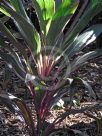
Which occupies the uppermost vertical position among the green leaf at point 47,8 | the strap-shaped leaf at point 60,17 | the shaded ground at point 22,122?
the green leaf at point 47,8

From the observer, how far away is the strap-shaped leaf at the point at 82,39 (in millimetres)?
2172

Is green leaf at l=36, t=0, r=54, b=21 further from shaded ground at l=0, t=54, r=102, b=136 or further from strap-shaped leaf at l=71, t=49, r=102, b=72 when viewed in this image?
shaded ground at l=0, t=54, r=102, b=136

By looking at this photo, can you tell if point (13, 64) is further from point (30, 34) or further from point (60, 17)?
point (60, 17)

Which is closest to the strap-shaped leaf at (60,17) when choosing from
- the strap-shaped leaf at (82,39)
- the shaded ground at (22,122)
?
the strap-shaped leaf at (82,39)

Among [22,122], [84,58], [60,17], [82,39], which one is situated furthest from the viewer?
[22,122]

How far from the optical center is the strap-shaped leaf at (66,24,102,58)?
2.17 metres

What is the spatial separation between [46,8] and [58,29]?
138 millimetres

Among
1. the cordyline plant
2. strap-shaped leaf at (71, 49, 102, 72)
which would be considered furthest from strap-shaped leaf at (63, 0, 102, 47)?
strap-shaped leaf at (71, 49, 102, 72)

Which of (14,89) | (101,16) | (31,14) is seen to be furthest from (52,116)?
(31,14)

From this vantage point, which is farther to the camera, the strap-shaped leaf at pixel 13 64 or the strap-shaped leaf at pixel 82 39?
the strap-shaped leaf at pixel 82 39

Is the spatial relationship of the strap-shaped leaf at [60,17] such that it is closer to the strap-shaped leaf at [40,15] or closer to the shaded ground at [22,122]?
the strap-shaped leaf at [40,15]

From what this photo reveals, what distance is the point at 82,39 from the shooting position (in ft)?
7.30

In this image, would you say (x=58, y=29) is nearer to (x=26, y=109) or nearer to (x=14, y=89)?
(x=26, y=109)

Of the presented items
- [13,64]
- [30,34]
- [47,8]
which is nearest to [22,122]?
[13,64]
